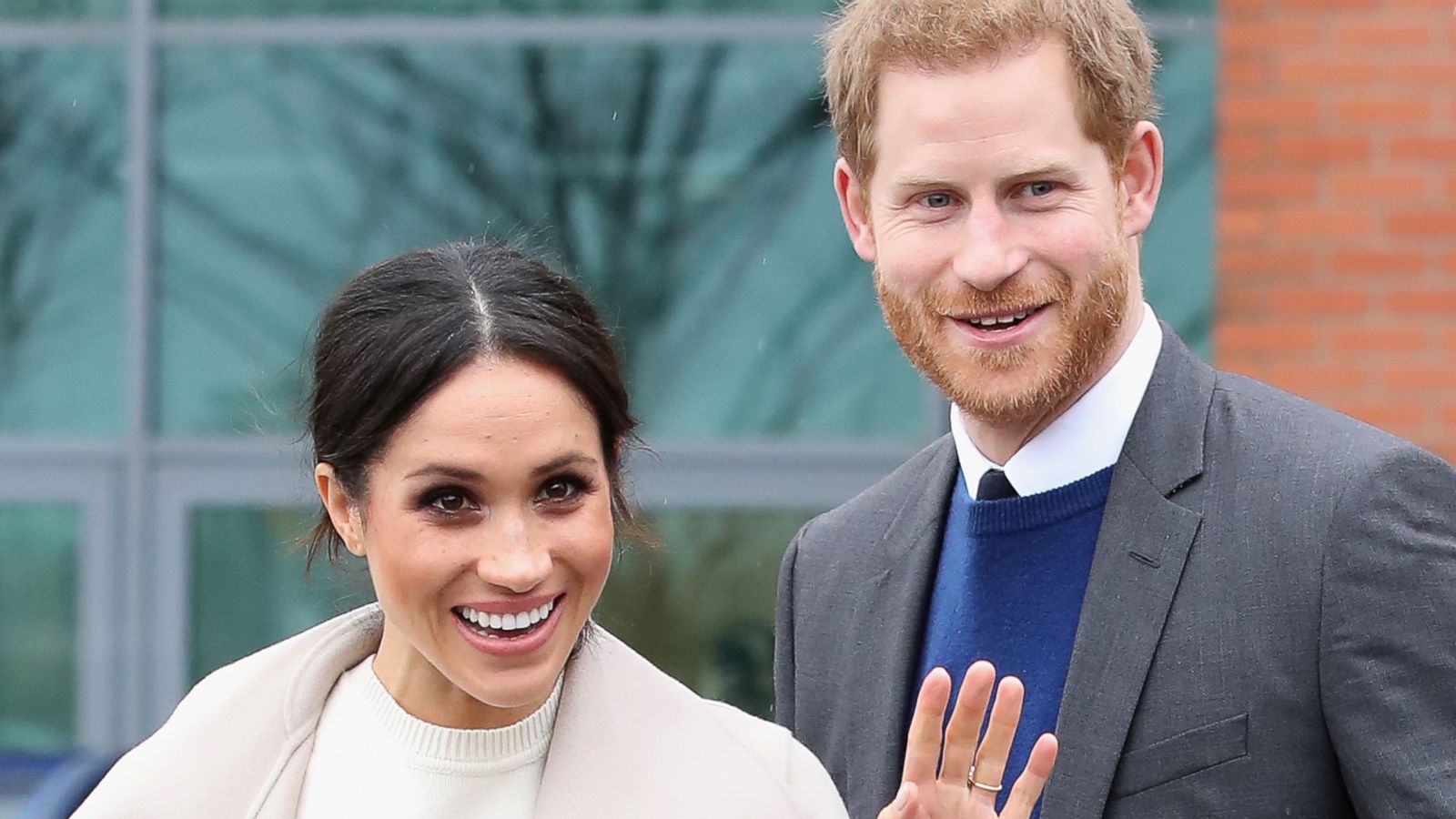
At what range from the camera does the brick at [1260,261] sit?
609cm

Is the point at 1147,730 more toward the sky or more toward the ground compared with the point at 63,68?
more toward the ground

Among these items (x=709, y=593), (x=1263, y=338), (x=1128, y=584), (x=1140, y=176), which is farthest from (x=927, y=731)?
(x=709, y=593)

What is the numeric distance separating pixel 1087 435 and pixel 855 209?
0.49m

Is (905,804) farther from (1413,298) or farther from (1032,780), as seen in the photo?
(1413,298)

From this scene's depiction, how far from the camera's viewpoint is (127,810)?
270 cm

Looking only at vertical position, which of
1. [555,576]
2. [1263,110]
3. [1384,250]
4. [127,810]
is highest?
[1263,110]

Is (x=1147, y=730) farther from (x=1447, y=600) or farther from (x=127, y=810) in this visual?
(x=127, y=810)

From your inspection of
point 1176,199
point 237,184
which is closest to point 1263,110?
point 1176,199

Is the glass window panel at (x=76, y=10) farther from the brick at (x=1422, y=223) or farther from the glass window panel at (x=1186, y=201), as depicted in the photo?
the brick at (x=1422, y=223)

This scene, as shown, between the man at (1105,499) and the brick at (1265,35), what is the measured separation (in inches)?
129

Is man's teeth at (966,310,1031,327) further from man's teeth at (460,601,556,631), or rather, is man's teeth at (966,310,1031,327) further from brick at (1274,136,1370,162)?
brick at (1274,136,1370,162)

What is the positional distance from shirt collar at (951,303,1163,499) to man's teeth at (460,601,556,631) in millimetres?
693

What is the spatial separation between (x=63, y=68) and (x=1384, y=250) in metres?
4.06

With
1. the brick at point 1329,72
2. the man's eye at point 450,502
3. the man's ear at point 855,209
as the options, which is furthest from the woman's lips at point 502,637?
the brick at point 1329,72
